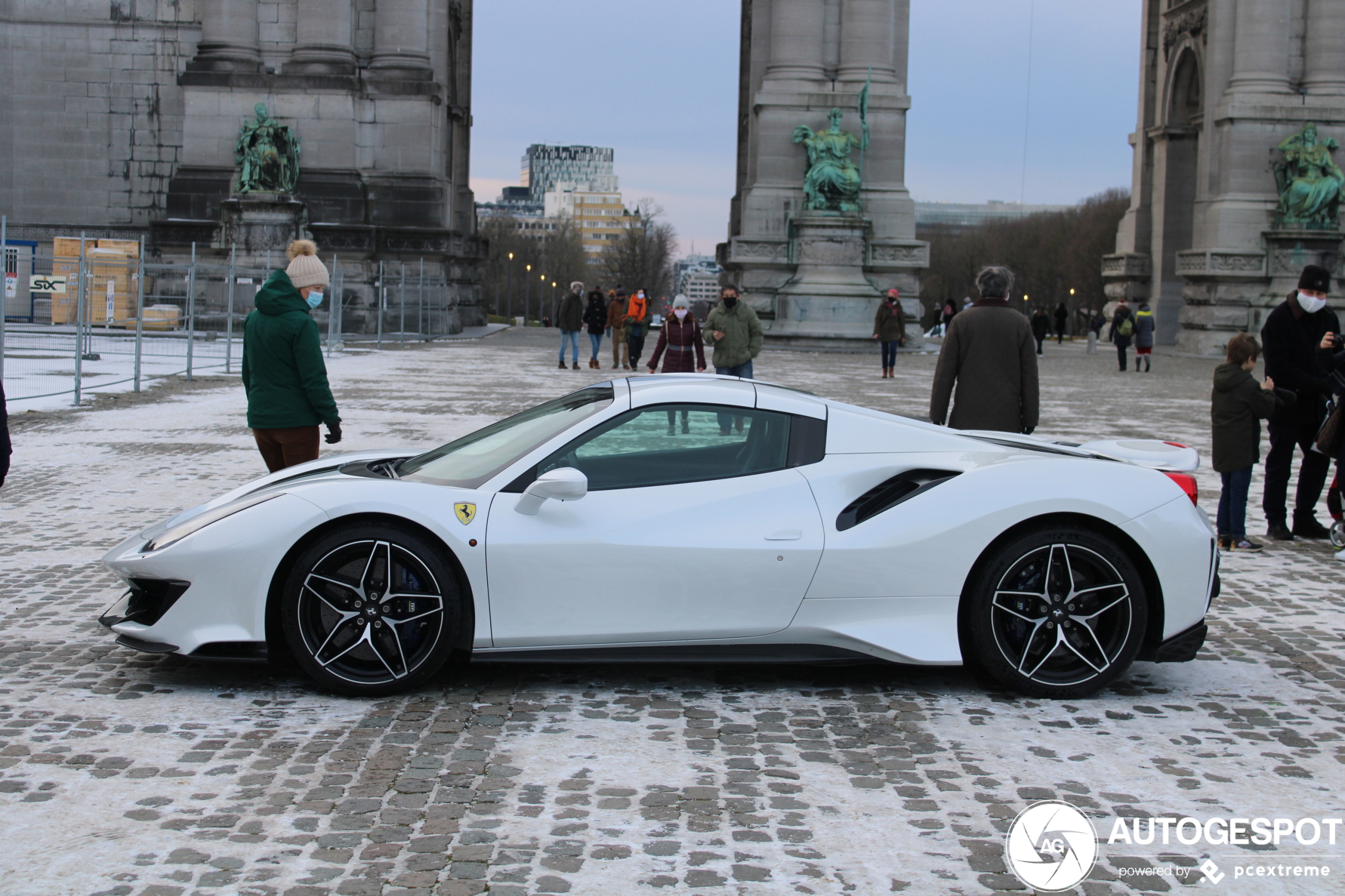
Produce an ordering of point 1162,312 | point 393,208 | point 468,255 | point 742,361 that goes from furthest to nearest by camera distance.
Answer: point 1162,312, point 468,255, point 393,208, point 742,361

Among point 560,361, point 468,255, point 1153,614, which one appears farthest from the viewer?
point 468,255

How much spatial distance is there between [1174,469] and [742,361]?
10.4 m

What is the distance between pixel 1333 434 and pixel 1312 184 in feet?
107

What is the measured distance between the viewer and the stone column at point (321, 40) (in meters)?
36.0

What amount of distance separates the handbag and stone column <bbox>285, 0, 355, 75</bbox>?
102 ft

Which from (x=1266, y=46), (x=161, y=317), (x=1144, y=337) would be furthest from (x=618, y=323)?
(x=1266, y=46)

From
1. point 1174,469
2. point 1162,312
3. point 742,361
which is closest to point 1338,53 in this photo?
point 1162,312

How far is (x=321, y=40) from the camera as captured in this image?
36219mm

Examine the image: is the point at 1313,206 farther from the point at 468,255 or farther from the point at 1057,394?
the point at 468,255

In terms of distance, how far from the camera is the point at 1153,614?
578 centimetres

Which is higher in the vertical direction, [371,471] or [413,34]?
[413,34]

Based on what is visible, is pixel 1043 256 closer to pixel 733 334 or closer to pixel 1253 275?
pixel 1253 275

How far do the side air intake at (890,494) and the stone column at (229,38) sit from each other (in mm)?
34205

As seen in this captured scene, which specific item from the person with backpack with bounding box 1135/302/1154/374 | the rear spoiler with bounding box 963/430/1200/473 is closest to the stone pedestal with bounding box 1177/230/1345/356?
the person with backpack with bounding box 1135/302/1154/374
